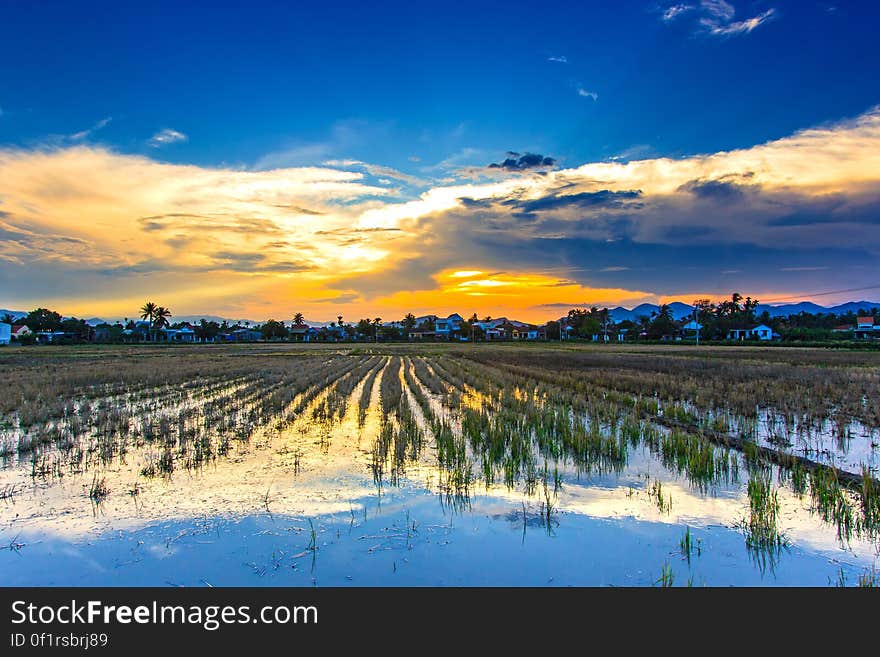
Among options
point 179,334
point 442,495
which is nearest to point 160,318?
point 179,334

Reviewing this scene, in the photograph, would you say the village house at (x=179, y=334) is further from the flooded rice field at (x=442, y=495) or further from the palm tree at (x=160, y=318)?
the flooded rice field at (x=442, y=495)

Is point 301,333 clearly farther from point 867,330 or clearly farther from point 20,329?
point 867,330

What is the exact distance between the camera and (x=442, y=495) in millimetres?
5566

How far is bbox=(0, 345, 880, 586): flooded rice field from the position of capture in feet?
12.6

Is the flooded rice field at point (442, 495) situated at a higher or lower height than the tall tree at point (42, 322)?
lower


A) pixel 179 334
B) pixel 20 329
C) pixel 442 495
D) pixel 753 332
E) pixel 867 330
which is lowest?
pixel 442 495

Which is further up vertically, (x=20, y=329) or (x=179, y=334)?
(x=20, y=329)

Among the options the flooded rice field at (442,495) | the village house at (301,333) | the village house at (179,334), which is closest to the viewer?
the flooded rice field at (442,495)

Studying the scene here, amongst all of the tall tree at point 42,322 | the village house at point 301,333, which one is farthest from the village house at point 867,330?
the tall tree at point 42,322

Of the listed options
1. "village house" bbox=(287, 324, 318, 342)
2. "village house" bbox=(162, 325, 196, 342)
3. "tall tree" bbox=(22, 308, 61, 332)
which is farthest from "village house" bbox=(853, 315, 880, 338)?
"tall tree" bbox=(22, 308, 61, 332)

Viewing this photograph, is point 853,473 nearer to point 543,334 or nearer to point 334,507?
point 334,507

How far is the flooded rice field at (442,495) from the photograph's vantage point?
3.85m

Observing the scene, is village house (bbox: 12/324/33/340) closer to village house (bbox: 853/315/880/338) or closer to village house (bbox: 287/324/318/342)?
village house (bbox: 287/324/318/342)
